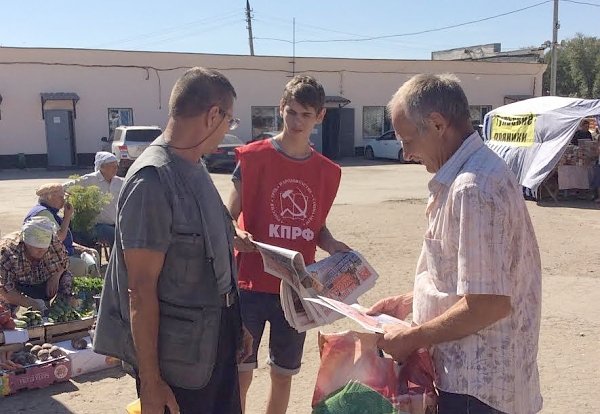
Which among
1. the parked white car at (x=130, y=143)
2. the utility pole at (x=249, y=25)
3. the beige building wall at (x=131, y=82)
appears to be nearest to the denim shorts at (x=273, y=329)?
the parked white car at (x=130, y=143)

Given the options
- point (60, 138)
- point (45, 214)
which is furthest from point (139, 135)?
point (45, 214)

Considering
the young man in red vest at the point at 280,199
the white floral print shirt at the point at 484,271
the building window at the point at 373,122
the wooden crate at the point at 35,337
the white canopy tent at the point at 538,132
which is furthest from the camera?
the building window at the point at 373,122

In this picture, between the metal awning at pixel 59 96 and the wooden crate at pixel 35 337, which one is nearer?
the wooden crate at pixel 35 337

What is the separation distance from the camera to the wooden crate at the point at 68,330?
5.12m

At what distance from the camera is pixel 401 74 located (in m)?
30.2

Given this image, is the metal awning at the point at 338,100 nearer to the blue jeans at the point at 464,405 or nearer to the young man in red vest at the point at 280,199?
the young man in red vest at the point at 280,199

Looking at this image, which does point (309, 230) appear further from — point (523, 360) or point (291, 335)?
point (523, 360)

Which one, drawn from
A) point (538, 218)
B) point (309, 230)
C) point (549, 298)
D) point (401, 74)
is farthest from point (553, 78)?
point (309, 230)

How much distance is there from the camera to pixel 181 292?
224cm

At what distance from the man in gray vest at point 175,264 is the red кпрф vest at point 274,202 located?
89 centimetres

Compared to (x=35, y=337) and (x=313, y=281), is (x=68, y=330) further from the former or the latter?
(x=313, y=281)

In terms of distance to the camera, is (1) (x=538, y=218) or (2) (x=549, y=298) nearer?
(2) (x=549, y=298)

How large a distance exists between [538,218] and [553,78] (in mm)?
19785

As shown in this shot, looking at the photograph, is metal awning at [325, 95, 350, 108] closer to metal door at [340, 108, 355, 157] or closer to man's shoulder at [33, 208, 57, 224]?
metal door at [340, 108, 355, 157]
